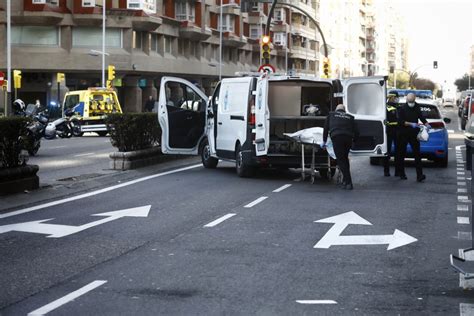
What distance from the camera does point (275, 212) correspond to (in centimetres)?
1353

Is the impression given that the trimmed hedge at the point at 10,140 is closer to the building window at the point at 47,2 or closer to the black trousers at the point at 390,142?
the black trousers at the point at 390,142

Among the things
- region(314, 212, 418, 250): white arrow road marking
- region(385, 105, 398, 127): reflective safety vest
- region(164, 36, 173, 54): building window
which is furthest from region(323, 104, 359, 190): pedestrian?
region(164, 36, 173, 54): building window

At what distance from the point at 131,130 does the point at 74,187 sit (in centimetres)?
422

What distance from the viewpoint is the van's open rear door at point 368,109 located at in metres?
19.5

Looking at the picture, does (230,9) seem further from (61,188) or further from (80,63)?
(61,188)

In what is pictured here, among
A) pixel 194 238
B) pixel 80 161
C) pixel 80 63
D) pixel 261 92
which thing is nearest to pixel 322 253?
pixel 194 238

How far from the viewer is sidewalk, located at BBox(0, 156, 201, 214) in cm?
1427

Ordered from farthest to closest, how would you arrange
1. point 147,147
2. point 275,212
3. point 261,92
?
point 147,147 < point 261,92 < point 275,212

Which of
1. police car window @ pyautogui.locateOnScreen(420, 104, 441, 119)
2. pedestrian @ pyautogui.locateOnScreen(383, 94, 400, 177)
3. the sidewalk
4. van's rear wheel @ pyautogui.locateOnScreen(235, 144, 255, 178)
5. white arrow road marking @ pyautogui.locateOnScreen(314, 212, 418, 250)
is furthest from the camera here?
police car window @ pyautogui.locateOnScreen(420, 104, 441, 119)

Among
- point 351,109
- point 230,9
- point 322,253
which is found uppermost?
point 230,9

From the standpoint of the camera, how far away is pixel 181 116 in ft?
70.8

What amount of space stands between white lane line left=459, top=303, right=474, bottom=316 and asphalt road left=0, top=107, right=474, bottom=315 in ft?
0.05

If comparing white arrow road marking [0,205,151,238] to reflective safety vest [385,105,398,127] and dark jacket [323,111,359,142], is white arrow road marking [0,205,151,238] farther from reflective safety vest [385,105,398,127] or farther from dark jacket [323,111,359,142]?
reflective safety vest [385,105,398,127]

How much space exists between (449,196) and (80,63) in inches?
2081
